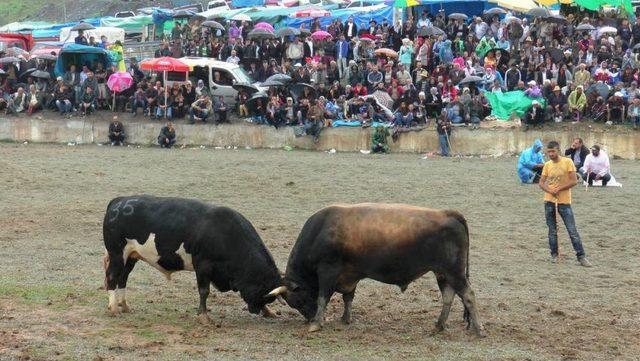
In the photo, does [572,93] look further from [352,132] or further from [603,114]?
[352,132]

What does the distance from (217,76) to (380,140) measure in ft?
23.9

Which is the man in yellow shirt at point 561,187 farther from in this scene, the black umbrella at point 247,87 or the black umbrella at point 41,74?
the black umbrella at point 41,74

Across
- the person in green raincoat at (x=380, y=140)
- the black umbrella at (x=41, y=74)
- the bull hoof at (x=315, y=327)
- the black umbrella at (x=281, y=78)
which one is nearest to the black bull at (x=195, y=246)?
the bull hoof at (x=315, y=327)

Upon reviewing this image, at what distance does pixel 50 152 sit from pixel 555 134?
15.1 m

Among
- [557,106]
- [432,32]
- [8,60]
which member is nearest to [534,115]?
[557,106]

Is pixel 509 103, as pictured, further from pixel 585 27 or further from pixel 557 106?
pixel 585 27

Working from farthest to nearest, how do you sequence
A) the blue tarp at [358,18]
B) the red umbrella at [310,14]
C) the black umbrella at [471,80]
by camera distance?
the red umbrella at [310,14], the blue tarp at [358,18], the black umbrella at [471,80]

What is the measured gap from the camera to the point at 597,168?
2673 cm

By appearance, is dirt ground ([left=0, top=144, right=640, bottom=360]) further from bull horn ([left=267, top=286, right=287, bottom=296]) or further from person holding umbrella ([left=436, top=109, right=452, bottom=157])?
person holding umbrella ([left=436, top=109, right=452, bottom=157])

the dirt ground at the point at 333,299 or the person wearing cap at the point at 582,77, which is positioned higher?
the person wearing cap at the point at 582,77

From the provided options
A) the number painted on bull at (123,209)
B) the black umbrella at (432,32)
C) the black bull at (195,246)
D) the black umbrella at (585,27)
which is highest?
the black umbrella at (585,27)

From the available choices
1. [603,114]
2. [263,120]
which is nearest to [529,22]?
[603,114]

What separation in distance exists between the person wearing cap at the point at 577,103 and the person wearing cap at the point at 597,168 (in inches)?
300

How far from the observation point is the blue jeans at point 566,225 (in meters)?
17.8
